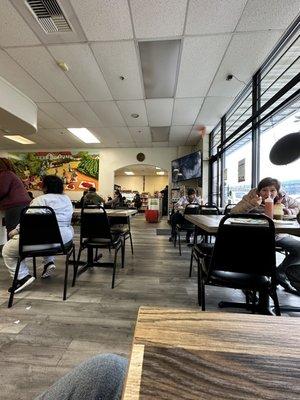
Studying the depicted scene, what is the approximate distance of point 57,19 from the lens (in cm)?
250

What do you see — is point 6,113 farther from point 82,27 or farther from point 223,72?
point 223,72

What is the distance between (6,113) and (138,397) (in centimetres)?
511

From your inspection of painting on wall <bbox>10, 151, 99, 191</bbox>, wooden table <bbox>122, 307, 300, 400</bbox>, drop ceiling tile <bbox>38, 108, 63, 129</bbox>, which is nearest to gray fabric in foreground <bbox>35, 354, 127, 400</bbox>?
wooden table <bbox>122, 307, 300, 400</bbox>

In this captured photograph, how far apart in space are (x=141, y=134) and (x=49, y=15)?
4656mm

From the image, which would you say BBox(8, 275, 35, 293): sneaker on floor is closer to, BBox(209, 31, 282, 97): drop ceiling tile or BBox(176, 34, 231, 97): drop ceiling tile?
BBox(176, 34, 231, 97): drop ceiling tile

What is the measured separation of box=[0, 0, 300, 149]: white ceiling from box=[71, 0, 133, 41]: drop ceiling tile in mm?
10

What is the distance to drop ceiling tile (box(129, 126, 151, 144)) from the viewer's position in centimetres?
643

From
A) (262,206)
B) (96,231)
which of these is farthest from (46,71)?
(262,206)

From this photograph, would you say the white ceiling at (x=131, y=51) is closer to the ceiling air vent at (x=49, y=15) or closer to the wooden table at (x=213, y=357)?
the ceiling air vent at (x=49, y=15)

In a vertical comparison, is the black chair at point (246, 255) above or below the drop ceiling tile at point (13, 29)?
below

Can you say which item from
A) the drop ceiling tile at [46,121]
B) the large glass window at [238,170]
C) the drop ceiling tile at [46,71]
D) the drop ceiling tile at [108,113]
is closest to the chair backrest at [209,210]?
the large glass window at [238,170]

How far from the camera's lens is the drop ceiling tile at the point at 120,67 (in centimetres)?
296

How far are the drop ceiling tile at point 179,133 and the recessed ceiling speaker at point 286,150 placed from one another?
489cm

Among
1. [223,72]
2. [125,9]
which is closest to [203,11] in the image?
[125,9]
